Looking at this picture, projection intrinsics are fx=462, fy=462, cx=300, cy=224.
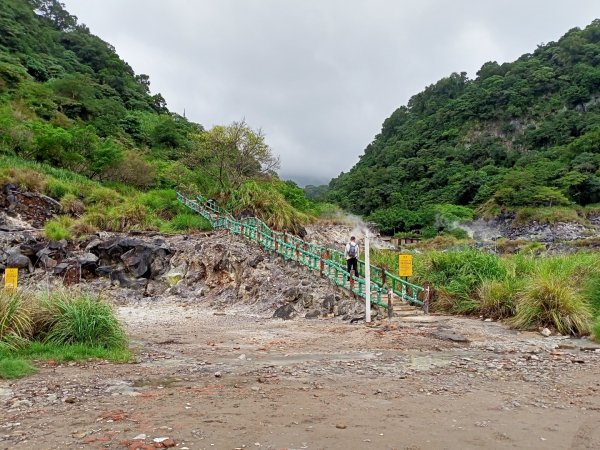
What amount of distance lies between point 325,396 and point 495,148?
98930mm

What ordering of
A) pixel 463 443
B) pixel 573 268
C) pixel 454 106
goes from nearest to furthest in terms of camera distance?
pixel 463 443
pixel 573 268
pixel 454 106

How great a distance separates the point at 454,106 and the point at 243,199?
9814 centimetres

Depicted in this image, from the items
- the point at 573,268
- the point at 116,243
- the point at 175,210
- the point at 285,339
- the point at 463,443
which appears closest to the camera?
the point at 463,443

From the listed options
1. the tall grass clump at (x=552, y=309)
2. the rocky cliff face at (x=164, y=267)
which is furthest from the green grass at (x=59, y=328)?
the tall grass clump at (x=552, y=309)

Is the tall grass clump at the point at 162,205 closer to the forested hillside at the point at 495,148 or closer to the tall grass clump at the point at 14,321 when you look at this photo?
the tall grass clump at the point at 14,321

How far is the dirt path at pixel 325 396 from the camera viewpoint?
458 centimetres

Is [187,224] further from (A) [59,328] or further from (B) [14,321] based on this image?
(B) [14,321]

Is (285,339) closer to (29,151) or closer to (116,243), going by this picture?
(116,243)

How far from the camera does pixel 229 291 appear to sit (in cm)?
1853

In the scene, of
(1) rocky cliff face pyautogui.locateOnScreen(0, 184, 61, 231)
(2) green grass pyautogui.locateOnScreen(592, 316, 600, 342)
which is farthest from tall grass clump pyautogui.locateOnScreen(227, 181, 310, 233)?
(2) green grass pyautogui.locateOnScreen(592, 316, 600, 342)

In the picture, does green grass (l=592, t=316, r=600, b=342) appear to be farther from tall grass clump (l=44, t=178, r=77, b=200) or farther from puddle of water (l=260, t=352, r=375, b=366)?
tall grass clump (l=44, t=178, r=77, b=200)

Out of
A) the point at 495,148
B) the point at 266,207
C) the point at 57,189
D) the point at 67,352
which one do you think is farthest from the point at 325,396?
the point at 495,148

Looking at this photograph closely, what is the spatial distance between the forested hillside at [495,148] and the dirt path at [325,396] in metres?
55.5

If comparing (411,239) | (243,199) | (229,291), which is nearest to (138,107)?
(411,239)
